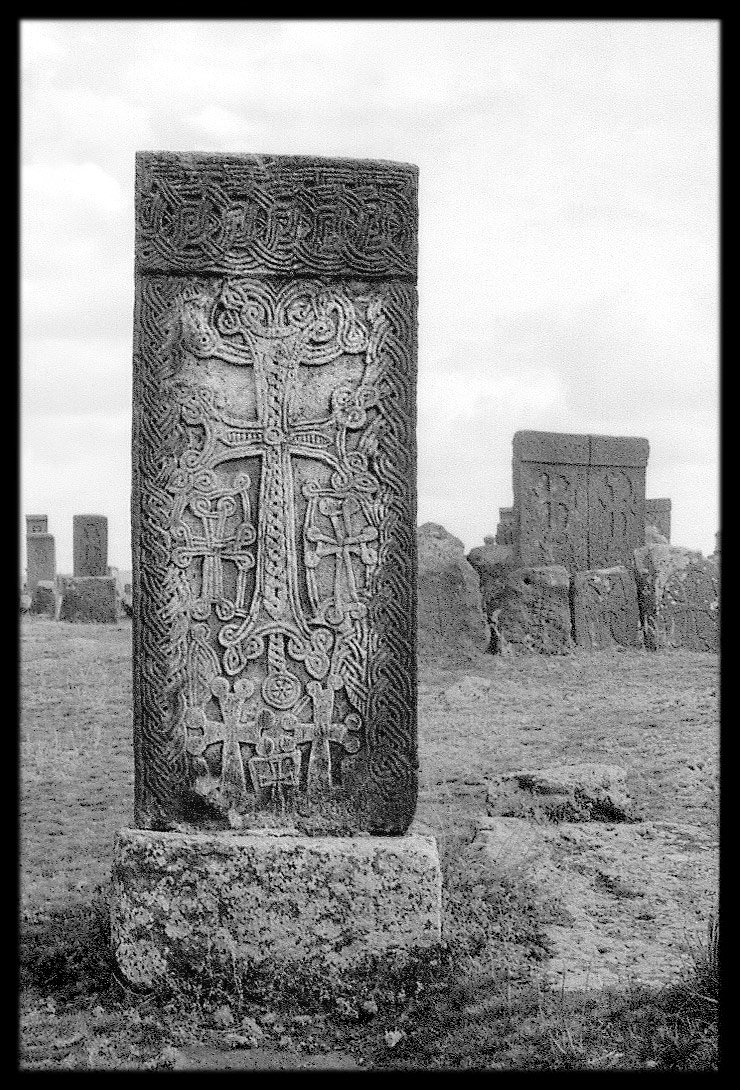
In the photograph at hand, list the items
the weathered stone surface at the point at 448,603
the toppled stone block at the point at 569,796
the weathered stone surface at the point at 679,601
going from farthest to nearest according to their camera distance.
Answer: the weathered stone surface at the point at 679,601 < the weathered stone surface at the point at 448,603 < the toppled stone block at the point at 569,796

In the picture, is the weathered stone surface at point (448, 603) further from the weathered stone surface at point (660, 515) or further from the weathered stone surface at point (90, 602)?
the weathered stone surface at point (660, 515)

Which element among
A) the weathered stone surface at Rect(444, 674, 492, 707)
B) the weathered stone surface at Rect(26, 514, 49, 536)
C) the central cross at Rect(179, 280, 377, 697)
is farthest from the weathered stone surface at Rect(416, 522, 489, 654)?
the weathered stone surface at Rect(26, 514, 49, 536)

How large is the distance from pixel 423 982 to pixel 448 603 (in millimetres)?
7537

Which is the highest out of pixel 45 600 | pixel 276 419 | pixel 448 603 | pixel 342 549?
pixel 276 419

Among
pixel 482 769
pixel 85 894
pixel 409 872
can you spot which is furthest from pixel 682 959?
pixel 482 769

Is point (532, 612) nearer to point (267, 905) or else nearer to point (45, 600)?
point (267, 905)

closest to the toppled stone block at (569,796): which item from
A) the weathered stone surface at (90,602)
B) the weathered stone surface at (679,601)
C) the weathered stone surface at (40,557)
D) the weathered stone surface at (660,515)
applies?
the weathered stone surface at (679,601)

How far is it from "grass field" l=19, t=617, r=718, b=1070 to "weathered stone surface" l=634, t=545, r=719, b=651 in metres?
4.59

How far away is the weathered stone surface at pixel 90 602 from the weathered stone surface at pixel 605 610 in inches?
266

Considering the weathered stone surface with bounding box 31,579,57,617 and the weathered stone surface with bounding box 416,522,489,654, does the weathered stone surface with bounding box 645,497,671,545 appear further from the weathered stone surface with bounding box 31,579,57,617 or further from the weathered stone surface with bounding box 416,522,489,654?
the weathered stone surface with bounding box 416,522,489,654

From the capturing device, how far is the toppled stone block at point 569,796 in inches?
204

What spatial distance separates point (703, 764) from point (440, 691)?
3.22m

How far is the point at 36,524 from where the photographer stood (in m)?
24.5

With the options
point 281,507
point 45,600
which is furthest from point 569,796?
point 45,600
